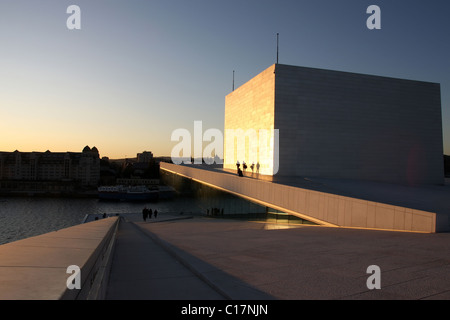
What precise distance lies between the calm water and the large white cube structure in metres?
10.3

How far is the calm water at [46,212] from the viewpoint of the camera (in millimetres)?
44584

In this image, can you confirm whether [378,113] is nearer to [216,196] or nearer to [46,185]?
[216,196]

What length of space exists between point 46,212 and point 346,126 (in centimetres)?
7264

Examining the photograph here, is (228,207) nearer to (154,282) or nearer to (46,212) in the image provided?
(154,282)

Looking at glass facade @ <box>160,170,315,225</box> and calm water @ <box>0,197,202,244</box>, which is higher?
glass facade @ <box>160,170,315,225</box>

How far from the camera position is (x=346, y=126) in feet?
84.4

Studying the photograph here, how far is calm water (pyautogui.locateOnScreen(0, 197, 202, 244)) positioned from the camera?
4458cm

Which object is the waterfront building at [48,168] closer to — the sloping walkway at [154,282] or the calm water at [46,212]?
the calm water at [46,212]

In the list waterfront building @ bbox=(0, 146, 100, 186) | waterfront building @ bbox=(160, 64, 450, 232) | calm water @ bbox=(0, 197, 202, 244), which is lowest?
calm water @ bbox=(0, 197, 202, 244)

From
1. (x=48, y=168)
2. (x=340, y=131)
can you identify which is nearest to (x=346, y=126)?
(x=340, y=131)

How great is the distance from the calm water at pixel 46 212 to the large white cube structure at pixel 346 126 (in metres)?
10.3

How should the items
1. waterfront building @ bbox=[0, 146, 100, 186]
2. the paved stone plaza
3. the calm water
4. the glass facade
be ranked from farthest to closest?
waterfront building @ bbox=[0, 146, 100, 186]
the calm water
the glass facade
the paved stone plaza

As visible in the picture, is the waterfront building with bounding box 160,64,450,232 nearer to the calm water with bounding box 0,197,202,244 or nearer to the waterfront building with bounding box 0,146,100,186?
the calm water with bounding box 0,197,202,244

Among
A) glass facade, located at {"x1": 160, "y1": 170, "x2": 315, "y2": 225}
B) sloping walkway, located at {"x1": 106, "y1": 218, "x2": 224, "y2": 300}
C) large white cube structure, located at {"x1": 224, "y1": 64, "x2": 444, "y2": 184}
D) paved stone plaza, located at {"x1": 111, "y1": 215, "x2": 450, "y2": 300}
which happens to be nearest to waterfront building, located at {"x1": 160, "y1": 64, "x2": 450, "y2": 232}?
large white cube structure, located at {"x1": 224, "y1": 64, "x2": 444, "y2": 184}
